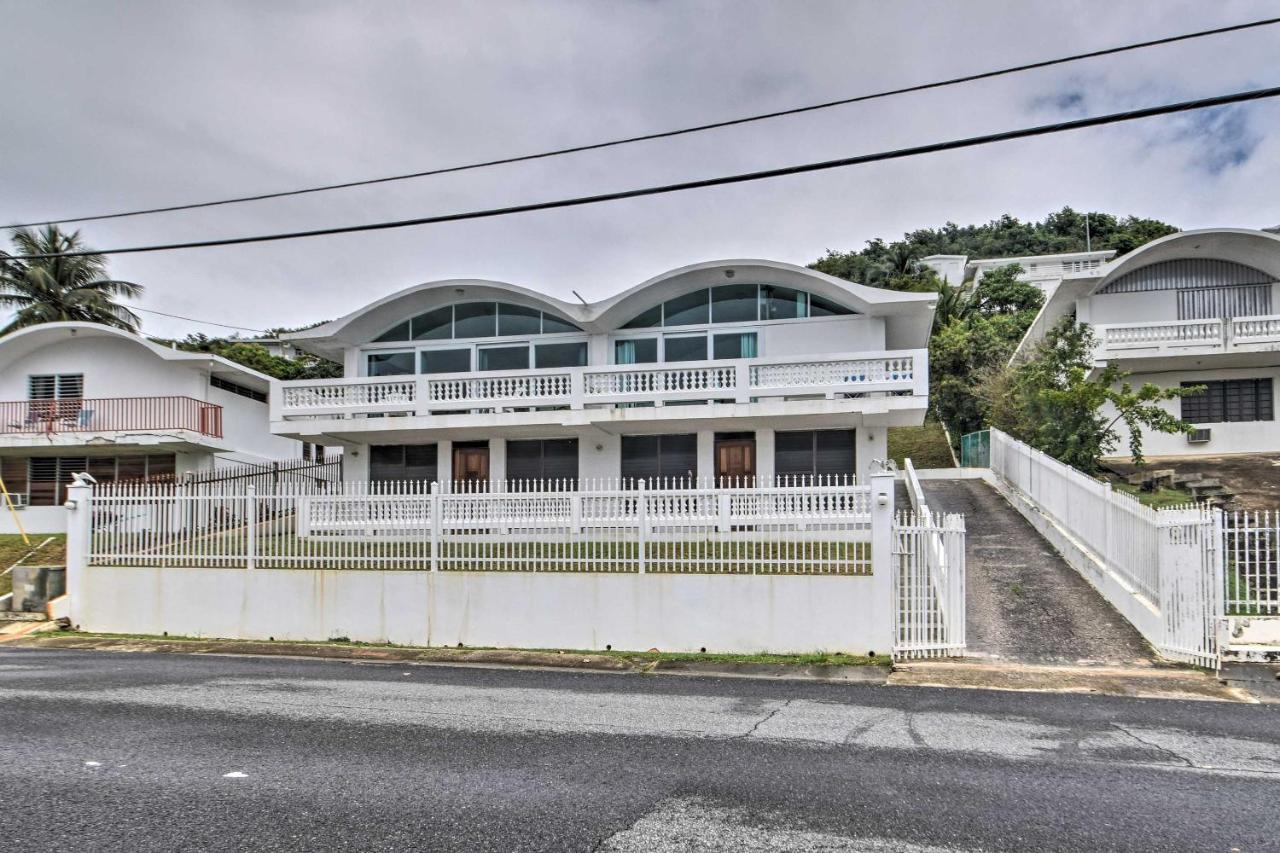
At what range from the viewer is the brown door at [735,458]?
1873cm

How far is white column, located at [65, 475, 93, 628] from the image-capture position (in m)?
13.3

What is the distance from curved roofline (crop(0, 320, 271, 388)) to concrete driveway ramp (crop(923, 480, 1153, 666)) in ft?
66.6

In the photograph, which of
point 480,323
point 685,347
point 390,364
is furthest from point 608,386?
point 390,364

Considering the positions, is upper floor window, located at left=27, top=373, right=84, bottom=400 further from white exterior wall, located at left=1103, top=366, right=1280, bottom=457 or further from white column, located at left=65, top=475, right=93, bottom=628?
white exterior wall, located at left=1103, top=366, right=1280, bottom=457

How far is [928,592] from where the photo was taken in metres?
10.3

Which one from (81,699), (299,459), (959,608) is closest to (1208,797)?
(959,608)

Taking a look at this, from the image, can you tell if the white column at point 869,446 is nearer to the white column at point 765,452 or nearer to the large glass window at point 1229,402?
the white column at point 765,452

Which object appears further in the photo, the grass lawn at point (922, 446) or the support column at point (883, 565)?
the grass lawn at point (922, 446)

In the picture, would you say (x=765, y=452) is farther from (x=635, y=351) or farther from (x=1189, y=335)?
(x=1189, y=335)

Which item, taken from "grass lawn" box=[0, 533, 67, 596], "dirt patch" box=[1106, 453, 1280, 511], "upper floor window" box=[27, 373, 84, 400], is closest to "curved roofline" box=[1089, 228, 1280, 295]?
"dirt patch" box=[1106, 453, 1280, 511]

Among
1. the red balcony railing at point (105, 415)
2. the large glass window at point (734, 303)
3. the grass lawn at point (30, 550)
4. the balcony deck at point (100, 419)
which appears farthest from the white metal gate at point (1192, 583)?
the red balcony railing at point (105, 415)

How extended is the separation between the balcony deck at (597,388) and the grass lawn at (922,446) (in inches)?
543

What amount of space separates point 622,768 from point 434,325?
1690cm

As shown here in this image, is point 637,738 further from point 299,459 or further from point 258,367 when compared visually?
point 258,367
